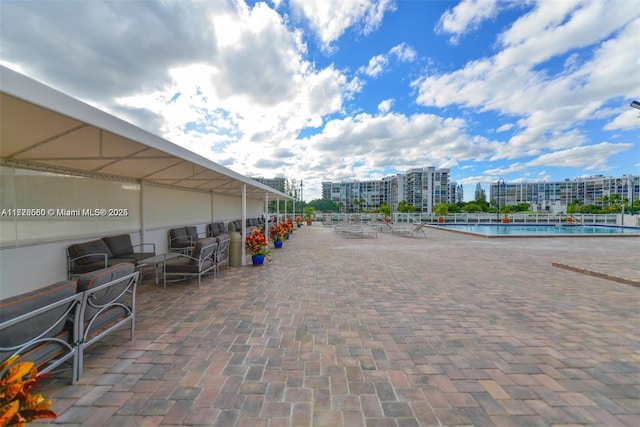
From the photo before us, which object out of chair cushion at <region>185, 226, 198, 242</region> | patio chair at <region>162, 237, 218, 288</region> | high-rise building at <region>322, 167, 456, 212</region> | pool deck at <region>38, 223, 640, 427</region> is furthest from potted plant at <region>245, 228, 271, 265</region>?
high-rise building at <region>322, 167, 456, 212</region>

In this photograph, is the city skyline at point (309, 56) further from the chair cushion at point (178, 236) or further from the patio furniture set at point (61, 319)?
the chair cushion at point (178, 236)

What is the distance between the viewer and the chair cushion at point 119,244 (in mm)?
4934

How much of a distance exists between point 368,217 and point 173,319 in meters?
20.3

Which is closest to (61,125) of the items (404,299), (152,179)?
(152,179)

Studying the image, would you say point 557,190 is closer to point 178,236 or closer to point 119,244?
point 178,236

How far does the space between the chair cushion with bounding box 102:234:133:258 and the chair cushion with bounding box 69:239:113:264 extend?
0.40 feet

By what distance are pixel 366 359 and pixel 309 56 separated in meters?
10.5

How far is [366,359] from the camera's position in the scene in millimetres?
2234

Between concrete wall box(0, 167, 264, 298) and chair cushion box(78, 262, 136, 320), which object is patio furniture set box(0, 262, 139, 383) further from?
concrete wall box(0, 167, 264, 298)

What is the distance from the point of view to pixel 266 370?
2.07 metres

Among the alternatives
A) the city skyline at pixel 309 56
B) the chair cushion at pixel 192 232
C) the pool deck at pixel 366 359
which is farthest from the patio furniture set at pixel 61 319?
the chair cushion at pixel 192 232

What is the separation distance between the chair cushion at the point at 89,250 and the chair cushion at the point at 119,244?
0.12m

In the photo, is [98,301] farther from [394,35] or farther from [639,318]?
[394,35]

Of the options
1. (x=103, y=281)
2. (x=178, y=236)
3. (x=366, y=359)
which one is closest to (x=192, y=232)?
(x=178, y=236)
